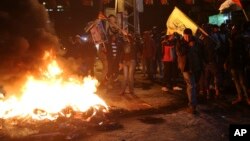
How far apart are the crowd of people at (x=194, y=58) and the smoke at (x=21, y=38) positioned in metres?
2.93

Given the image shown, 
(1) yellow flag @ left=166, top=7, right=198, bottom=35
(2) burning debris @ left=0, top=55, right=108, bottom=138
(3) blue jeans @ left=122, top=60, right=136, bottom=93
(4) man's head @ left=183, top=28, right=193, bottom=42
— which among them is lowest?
(2) burning debris @ left=0, top=55, right=108, bottom=138

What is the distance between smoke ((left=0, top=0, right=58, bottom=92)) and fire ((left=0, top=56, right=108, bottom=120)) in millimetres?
469

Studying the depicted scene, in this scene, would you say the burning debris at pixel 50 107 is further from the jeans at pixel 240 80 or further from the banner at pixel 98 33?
the banner at pixel 98 33

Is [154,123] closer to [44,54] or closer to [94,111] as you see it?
[94,111]

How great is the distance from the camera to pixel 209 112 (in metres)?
9.91

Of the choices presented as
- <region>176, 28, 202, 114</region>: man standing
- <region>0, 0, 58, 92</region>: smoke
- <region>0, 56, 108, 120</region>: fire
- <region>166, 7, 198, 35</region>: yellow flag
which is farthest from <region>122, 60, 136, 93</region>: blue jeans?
<region>176, 28, 202, 114</region>: man standing

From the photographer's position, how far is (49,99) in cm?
1011

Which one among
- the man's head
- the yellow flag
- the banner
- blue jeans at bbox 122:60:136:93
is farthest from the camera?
the banner

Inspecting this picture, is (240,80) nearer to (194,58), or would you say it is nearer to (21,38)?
(194,58)

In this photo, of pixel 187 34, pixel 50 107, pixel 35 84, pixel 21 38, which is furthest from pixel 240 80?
pixel 21 38

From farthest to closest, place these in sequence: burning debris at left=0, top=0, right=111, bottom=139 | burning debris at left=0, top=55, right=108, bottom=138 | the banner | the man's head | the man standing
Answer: the banner
the man's head
the man standing
burning debris at left=0, top=0, right=111, bottom=139
burning debris at left=0, top=55, right=108, bottom=138

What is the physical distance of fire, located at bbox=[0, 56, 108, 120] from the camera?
9.52 m

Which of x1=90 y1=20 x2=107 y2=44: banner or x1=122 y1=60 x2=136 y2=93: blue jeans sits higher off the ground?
x1=90 y1=20 x2=107 y2=44: banner

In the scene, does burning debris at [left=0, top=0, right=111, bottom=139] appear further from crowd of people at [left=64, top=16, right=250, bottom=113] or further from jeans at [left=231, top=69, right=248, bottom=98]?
jeans at [left=231, top=69, right=248, bottom=98]
